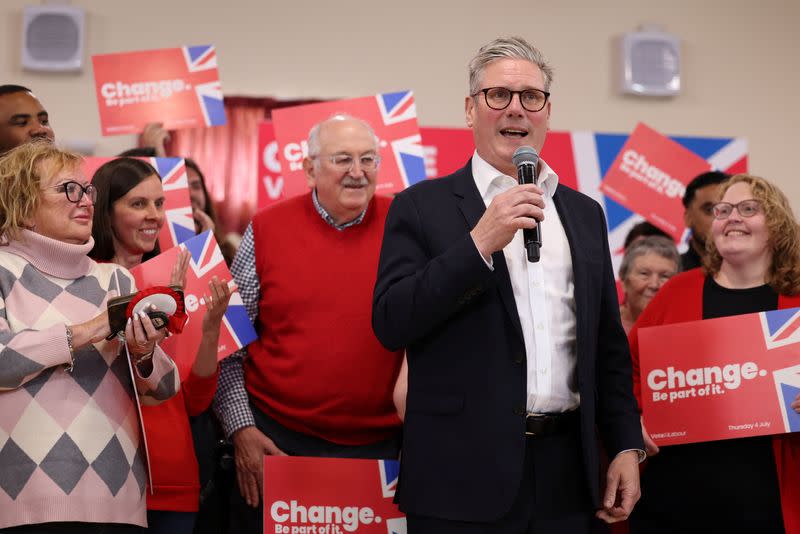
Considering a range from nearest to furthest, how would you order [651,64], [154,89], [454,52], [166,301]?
1. [166,301]
2. [154,89]
3. [454,52]
4. [651,64]

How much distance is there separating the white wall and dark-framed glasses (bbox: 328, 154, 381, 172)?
3.28 meters

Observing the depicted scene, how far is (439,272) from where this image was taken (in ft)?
5.70

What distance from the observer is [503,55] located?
199 centimetres

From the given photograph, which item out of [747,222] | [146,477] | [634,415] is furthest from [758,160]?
[146,477]

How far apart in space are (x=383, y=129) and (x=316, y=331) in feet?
3.40

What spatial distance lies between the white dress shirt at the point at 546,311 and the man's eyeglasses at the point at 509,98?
0.13m

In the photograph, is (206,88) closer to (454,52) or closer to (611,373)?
(611,373)

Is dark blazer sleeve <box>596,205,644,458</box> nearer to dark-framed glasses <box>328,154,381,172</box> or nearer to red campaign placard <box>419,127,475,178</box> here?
dark-framed glasses <box>328,154,381,172</box>

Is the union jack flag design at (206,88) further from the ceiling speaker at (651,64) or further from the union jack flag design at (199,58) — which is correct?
the ceiling speaker at (651,64)

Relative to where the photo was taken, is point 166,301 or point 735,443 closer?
point 166,301

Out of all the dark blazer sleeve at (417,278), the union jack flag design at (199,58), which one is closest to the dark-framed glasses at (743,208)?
the dark blazer sleeve at (417,278)

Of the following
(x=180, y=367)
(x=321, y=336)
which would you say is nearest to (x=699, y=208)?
(x=321, y=336)

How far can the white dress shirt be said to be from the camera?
73.0 inches

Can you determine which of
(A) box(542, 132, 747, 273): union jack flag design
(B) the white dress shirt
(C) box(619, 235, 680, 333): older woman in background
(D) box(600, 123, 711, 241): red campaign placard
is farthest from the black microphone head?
(A) box(542, 132, 747, 273): union jack flag design
